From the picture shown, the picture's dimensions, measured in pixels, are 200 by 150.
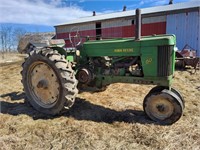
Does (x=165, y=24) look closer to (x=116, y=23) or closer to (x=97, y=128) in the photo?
(x=116, y=23)

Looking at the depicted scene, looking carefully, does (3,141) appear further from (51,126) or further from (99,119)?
(99,119)

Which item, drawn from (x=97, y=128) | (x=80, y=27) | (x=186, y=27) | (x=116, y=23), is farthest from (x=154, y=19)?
(x=97, y=128)

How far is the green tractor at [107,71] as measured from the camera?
3740mm

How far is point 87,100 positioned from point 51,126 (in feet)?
4.61

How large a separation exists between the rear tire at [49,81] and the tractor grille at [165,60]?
1538mm

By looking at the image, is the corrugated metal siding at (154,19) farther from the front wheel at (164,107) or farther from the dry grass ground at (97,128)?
the front wheel at (164,107)

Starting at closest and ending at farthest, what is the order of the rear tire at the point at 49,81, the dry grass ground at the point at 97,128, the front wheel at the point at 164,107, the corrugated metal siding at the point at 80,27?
1. the dry grass ground at the point at 97,128
2. the front wheel at the point at 164,107
3. the rear tire at the point at 49,81
4. the corrugated metal siding at the point at 80,27

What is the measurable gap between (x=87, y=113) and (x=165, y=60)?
1.78m

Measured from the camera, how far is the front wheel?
3.65 meters

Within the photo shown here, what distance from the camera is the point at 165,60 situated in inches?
147

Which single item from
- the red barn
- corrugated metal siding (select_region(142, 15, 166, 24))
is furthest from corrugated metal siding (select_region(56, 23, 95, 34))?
corrugated metal siding (select_region(142, 15, 166, 24))

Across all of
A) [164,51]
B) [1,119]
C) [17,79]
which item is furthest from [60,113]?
[17,79]

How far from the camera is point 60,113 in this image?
4113mm

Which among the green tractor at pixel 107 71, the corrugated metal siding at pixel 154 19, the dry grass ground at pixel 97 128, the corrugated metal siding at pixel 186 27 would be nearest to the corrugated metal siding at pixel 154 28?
the corrugated metal siding at pixel 154 19
